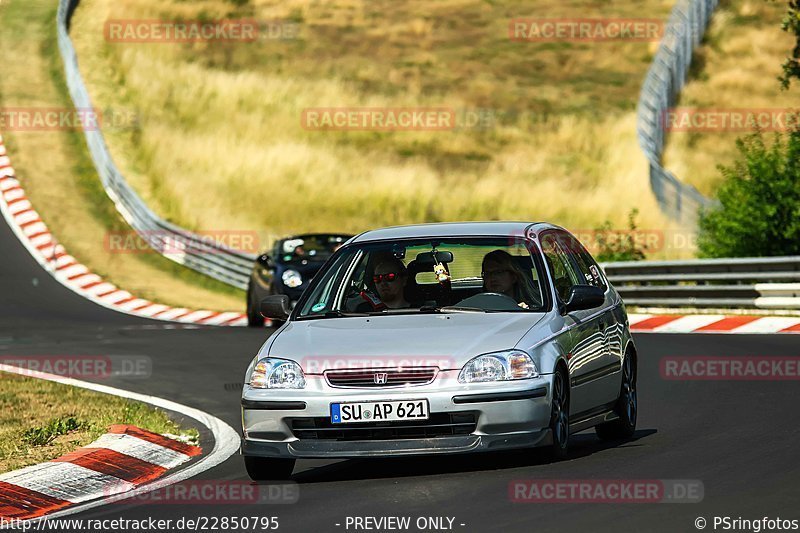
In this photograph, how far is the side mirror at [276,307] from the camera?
1068 centimetres

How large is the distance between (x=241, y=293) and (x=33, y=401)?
64.5ft

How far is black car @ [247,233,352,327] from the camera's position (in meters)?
24.1

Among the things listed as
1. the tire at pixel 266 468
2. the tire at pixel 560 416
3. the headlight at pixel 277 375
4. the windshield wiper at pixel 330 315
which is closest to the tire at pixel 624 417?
the tire at pixel 560 416

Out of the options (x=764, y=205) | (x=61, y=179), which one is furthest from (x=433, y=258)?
(x=61, y=179)

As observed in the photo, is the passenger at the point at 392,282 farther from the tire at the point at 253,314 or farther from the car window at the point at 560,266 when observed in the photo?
the tire at the point at 253,314

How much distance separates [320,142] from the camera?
5059cm

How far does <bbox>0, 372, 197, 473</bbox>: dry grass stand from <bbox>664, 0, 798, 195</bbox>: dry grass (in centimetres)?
3014

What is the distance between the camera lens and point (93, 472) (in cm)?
1049

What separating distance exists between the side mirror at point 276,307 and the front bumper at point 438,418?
4.07 feet

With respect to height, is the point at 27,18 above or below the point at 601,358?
above

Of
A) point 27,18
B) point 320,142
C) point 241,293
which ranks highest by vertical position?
point 27,18

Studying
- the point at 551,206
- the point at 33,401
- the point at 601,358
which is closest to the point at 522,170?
the point at 551,206

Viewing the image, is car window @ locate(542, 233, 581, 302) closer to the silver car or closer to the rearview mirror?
the silver car

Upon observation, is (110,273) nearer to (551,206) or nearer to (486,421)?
(551,206)
